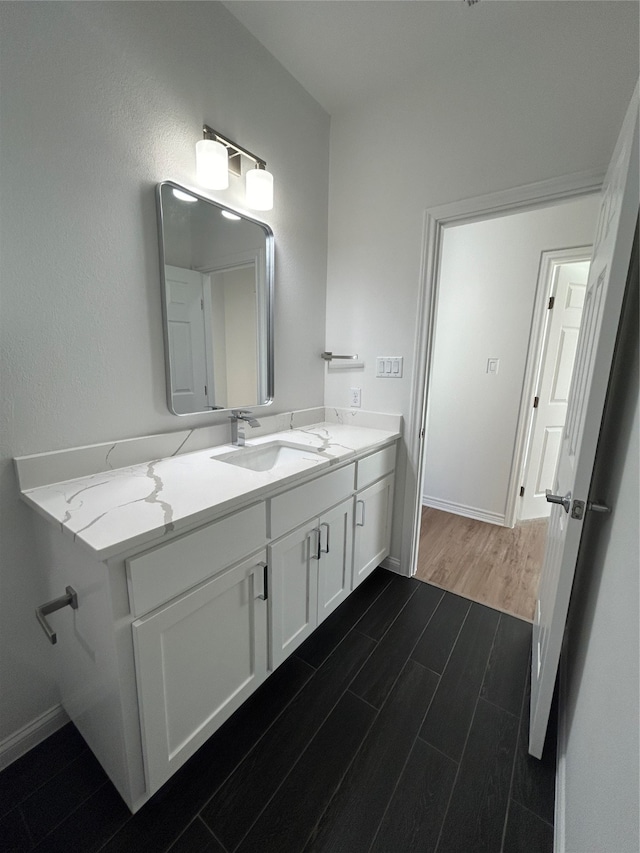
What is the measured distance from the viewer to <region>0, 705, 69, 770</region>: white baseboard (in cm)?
112

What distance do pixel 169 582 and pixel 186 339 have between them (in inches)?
36.9

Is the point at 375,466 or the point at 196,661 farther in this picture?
the point at 375,466

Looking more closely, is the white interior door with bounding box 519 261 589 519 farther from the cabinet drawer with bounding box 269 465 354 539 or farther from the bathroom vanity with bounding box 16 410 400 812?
the bathroom vanity with bounding box 16 410 400 812

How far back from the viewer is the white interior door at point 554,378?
253 cm

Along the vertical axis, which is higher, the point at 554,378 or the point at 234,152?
the point at 234,152

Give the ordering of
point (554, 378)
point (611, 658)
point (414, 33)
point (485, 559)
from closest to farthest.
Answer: point (611, 658)
point (414, 33)
point (485, 559)
point (554, 378)

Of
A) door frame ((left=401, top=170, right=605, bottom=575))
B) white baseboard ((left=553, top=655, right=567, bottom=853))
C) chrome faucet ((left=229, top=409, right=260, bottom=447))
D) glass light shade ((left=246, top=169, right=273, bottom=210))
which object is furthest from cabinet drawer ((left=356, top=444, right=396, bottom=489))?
glass light shade ((left=246, top=169, right=273, bottom=210))

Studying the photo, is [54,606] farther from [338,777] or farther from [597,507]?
[597,507]

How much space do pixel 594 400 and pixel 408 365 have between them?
1074 mm

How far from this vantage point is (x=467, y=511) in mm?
2922

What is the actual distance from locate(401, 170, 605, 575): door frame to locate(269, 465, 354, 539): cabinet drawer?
1.83 ft

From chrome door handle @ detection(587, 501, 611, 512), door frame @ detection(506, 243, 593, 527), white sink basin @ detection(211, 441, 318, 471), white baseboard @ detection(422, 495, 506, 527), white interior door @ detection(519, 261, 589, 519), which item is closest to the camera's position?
chrome door handle @ detection(587, 501, 611, 512)

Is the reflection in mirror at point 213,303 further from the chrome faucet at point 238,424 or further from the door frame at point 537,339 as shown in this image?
the door frame at point 537,339

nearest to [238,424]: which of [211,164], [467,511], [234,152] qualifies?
[211,164]
